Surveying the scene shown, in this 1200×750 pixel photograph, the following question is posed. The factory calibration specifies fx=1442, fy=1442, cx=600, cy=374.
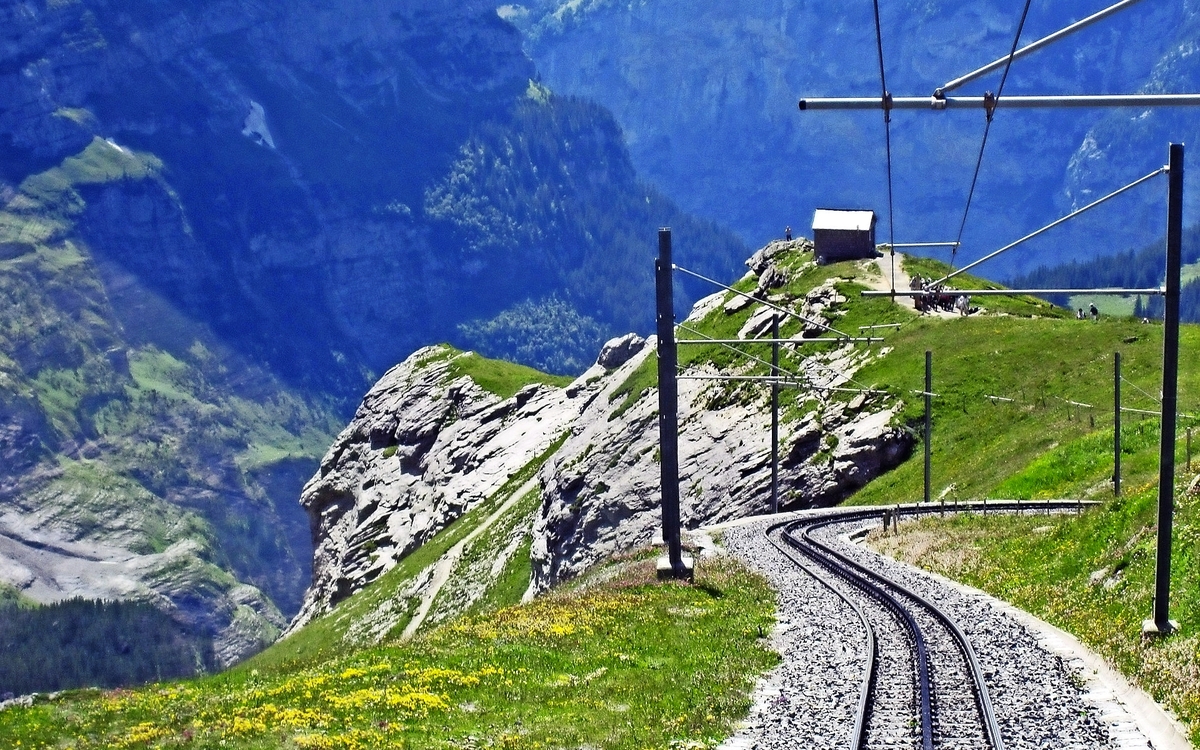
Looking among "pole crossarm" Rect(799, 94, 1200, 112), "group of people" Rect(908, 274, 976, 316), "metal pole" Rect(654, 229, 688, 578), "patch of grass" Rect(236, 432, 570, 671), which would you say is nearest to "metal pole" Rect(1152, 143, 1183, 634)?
"pole crossarm" Rect(799, 94, 1200, 112)

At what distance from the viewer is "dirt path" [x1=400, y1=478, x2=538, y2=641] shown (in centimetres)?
12938

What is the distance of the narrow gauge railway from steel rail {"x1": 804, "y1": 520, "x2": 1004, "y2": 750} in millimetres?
17

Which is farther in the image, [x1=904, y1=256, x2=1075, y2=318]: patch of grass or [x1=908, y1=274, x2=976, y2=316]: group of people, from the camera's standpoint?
[x1=904, y1=256, x2=1075, y2=318]: patch of grass

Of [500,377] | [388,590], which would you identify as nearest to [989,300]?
[388,590]

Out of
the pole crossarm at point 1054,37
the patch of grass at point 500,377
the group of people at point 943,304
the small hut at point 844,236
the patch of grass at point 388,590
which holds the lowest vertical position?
the patch of grass at point 388,590

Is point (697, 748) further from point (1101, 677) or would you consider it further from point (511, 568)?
point (511, 568)

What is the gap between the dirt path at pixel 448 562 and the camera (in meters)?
129

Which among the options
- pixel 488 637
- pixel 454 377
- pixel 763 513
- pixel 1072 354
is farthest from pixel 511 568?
pixel 488 637

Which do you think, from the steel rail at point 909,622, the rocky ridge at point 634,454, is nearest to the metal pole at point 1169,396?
→ the steel rail at point 909,622

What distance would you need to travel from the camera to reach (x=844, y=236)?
13400 cm

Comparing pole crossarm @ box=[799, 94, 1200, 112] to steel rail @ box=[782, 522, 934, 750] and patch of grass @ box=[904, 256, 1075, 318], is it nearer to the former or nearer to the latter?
steel rail @ box=[782, 522, 934, 750]

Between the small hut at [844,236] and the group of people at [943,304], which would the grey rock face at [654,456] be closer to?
the group of people at [943,304]

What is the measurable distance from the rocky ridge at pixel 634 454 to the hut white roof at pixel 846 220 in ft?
19.6

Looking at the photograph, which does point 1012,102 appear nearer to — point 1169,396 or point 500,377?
point 1169,396
